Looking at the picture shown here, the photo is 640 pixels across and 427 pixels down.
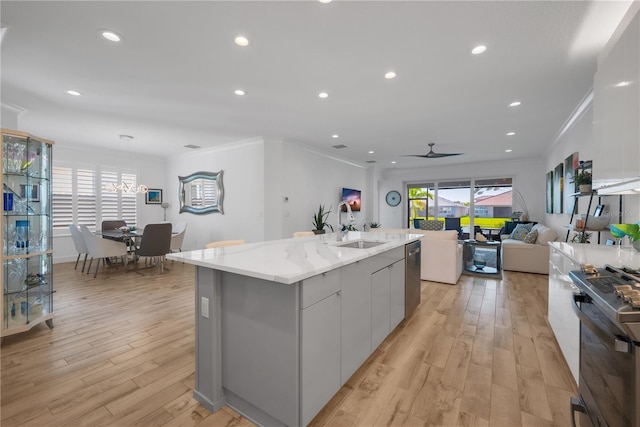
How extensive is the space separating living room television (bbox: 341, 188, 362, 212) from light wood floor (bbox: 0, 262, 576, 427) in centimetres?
446

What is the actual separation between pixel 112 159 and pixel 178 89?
4849 millimetres

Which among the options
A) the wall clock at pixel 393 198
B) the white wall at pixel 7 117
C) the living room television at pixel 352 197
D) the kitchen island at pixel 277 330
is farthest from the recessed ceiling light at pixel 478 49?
the wall clock at pixel 393 198

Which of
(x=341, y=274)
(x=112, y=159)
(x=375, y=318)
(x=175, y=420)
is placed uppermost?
(x=112, y=159)

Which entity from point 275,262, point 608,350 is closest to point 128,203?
point 275,262

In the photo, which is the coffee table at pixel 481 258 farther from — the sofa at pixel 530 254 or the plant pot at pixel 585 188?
the plant pot at pixel 585 188

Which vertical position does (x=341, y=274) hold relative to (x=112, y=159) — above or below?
below

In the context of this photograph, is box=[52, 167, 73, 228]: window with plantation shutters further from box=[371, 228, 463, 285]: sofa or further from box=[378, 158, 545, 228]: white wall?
box=[378, 158, 545, 228]: white wall

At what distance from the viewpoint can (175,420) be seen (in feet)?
5.09

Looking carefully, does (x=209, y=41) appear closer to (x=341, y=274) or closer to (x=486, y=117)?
(x=341, y=274)

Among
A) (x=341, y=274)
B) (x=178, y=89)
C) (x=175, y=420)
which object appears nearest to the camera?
(x=175, y=420)

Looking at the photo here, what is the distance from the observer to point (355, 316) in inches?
73.5

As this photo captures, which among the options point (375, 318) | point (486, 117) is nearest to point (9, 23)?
point (375, 318)

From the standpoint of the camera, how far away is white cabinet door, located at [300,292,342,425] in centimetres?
139

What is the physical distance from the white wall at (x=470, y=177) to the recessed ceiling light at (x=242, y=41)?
777 cm
